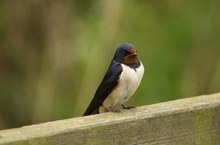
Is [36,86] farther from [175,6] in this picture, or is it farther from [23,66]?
[175,6]

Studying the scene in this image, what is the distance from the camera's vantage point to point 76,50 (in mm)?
3088

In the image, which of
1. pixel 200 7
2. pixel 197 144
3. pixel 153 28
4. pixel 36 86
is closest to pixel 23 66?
pixel 36 86

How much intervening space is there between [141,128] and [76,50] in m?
1.57

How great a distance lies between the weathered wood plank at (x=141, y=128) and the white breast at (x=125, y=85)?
75cm

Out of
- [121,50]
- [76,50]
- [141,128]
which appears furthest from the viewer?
[76,50]

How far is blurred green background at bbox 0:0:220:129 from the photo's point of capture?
298 centimetres

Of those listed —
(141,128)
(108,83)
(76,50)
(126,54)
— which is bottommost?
(76,50)

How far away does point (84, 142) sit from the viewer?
1.46 m

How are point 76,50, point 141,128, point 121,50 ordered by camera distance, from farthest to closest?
1. point 76,50
2. point 121,50
3. point 141,128

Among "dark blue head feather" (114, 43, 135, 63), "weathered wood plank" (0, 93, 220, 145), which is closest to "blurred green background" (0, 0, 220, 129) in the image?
"dark blue head feather" (114, 43, 135, 63)

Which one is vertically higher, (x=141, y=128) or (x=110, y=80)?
(x=141, y=128)

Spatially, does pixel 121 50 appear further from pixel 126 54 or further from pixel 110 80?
pixel 110 80

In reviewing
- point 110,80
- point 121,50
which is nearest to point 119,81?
point 110,80

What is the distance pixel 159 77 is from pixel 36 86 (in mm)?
552
